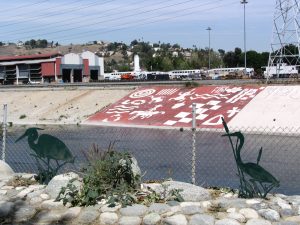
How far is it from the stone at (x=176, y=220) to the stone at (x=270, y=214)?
1156mm

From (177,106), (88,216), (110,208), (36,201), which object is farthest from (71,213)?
(177,106)

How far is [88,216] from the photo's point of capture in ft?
28.9

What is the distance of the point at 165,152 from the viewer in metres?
Result: 26.2

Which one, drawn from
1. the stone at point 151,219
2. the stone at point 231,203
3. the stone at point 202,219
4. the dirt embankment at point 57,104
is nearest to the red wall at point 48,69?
the dirt embankment at point 57,104

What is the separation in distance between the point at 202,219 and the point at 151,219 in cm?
78

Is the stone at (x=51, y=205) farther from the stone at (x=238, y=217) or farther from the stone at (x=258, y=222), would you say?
the stone at (x=258, y=222)

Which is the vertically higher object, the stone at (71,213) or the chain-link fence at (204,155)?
the stone at (71,213)

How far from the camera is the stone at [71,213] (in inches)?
353

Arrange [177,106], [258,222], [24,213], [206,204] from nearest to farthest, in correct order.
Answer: [258,222] < [206,204] < [24,213] < [177,106]

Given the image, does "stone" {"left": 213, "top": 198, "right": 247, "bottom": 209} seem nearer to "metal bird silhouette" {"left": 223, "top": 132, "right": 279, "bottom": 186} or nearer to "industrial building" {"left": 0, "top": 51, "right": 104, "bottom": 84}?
"metal bird silhouette" {"left": 223, "top": 132, "right": 279, "bottom": 186}

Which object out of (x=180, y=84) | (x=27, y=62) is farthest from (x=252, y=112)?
(x=27, y=62)

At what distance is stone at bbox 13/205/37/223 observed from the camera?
929 cm

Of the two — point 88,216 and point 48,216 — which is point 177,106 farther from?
point 88,216

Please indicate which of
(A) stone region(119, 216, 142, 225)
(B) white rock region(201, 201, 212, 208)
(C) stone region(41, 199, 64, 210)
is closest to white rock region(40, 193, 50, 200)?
(C) stone region(41, 199, 64, 210)
